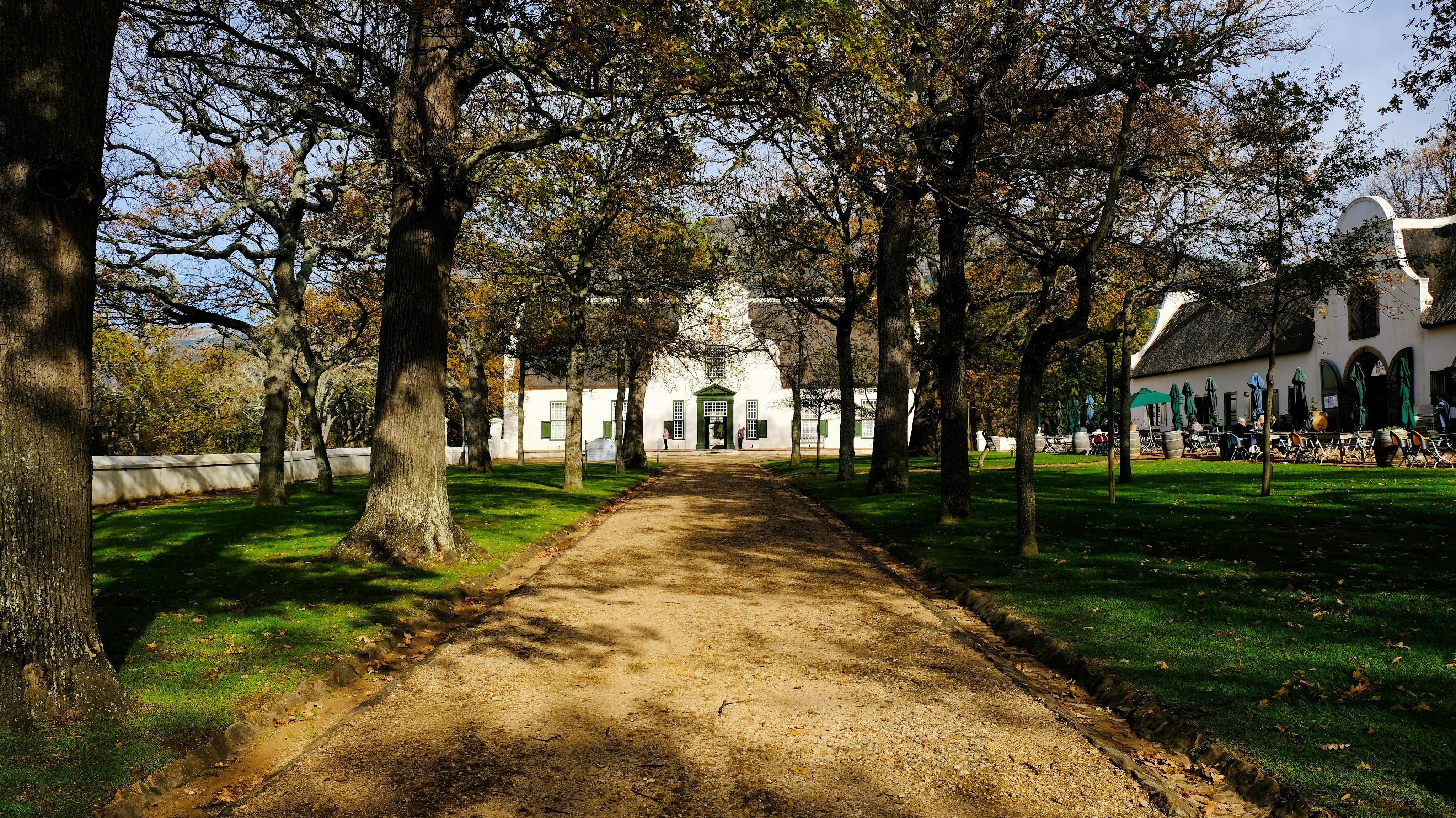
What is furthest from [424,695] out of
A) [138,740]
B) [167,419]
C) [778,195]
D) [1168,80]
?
[167,419]

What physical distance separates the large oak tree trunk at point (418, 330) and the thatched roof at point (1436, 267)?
2688 centimetres

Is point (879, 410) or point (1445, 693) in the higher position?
point (879, 410)

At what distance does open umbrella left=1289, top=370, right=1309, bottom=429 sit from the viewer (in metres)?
33.4

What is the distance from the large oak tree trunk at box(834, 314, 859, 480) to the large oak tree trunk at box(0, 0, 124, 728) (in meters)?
20.0

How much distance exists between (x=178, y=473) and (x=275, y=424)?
5983 mm

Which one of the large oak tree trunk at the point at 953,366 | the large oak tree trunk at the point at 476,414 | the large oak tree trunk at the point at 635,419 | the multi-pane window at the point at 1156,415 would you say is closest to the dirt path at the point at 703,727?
the large oak tree trunk at the point at 953,366

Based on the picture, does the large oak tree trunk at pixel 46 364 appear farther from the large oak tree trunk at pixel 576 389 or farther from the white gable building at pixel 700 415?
the white gable building at pixel 700 415

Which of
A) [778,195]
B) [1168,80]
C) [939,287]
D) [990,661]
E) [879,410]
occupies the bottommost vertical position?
[990,661]

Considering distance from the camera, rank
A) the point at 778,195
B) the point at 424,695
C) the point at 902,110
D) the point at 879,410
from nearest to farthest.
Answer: the point at 424,695 < the point at 902,110 < the point at 879,410 < the point at 778,195

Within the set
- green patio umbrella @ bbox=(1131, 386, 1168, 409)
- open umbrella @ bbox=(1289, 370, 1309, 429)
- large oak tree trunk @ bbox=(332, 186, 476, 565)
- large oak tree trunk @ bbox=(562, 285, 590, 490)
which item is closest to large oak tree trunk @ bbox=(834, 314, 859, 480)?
large oak tree trunk @ bbox=(562, 285, 590, 490)

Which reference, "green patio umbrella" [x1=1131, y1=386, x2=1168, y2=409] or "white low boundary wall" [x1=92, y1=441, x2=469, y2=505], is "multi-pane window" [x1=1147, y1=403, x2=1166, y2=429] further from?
"white low boundary wall" [x1=92, y1=441, x2=469, y2=505]

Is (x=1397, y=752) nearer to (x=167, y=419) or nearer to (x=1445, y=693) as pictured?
(x=1445, y=693)

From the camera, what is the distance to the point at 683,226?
21.9 metres

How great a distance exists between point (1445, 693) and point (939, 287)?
377 inches
